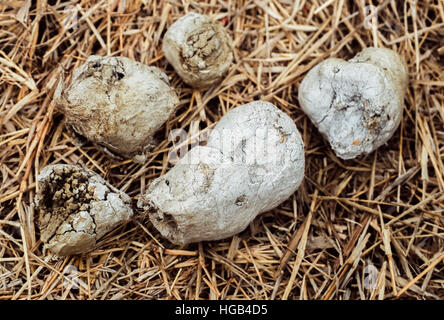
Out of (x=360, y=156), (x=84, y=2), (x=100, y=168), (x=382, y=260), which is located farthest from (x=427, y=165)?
(x=84, y=2)

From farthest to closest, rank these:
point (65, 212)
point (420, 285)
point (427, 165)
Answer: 1. point (427, 165)
2. point (420, 285)
3. point (65, 212)

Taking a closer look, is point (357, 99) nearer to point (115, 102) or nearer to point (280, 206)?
point (280, 206)

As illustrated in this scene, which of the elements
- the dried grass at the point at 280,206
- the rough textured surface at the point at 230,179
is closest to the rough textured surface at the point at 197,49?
the dried grass at the point at 280,206

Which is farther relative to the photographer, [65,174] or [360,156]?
[360,156]

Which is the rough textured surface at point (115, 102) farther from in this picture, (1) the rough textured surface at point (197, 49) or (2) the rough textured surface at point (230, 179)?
(2) the rough textured surface at point (230, 179)

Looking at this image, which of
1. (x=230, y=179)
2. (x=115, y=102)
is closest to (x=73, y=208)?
(x=115, y=102)

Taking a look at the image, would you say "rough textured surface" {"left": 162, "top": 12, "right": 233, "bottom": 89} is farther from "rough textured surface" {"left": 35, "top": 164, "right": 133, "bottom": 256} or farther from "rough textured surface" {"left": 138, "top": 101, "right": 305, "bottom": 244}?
"rough textured surface" {"left": 35, "top": 164, "right": 133, "bottom": 256}
